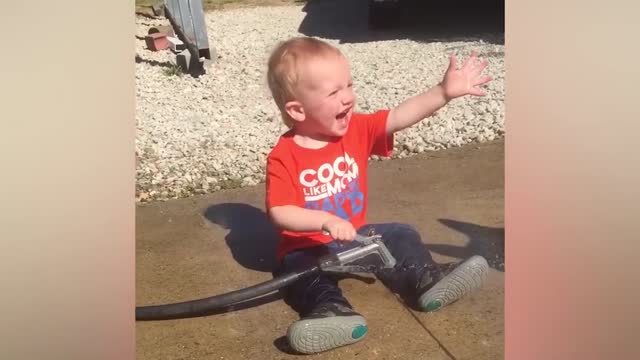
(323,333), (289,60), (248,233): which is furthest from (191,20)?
(323,333)

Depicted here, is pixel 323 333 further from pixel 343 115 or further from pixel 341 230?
pixel 343 115

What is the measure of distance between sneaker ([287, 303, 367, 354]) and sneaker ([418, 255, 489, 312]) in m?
0.08

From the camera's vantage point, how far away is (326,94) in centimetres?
79

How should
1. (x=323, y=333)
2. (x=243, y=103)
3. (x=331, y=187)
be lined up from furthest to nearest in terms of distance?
(x=243, y=103) → (x=331, y=187) → (x=323, y=333)

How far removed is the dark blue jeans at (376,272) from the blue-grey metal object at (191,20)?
0.25 metres

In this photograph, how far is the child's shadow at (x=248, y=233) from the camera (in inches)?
35.2

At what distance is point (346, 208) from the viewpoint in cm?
85

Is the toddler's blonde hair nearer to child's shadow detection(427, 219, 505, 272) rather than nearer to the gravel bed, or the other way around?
the gravel bed

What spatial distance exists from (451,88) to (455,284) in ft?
0.63

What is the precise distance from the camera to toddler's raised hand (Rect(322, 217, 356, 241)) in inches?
30.1

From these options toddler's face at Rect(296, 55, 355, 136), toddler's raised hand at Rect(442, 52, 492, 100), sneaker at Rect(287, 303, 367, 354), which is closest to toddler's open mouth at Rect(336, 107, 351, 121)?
toddler's face at Rect(296, 55, 355, 136)
